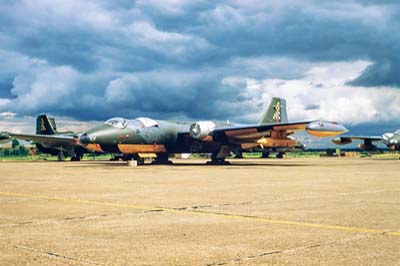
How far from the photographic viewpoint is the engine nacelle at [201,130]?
33531 millimetres

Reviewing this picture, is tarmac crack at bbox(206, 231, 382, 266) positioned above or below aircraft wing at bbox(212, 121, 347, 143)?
below

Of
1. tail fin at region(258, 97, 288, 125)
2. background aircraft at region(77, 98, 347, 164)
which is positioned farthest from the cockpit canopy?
tail fin at region(258, 97, 288, 125)

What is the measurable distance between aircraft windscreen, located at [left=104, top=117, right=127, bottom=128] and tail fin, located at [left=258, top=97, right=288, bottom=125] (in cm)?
1759

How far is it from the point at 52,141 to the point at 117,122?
19.1 m

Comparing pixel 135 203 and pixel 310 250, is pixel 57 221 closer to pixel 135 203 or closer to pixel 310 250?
pixel 135 203

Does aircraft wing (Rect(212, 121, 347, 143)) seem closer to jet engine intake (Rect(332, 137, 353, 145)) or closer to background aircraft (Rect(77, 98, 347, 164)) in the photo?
background aircraft (Rect(77, 98, 347, 164))

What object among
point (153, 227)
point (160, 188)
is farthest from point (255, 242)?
point (160, 188)

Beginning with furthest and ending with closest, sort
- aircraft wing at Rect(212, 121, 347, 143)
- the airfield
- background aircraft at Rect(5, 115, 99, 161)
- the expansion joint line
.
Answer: background aircraft at Rect(5, 115, 99, 161) < aircraft wing at Rect(212, 121, 347, 143) < the expansion joint line < the airfield

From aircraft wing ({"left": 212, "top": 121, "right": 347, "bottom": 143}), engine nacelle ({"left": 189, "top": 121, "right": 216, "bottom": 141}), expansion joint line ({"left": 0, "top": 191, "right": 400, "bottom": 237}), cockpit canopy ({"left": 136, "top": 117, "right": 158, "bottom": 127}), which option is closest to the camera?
expansion joint line ({"left": 0, "top": 191, "right": 400, "bottom": 237})

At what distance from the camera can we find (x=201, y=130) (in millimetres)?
33531

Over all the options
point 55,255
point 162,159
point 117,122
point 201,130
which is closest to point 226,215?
point 55,255

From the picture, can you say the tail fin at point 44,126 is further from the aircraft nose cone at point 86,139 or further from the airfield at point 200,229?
the airfield at point 200,229

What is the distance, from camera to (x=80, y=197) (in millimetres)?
11586

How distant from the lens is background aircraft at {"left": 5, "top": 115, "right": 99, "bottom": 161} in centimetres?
4483
